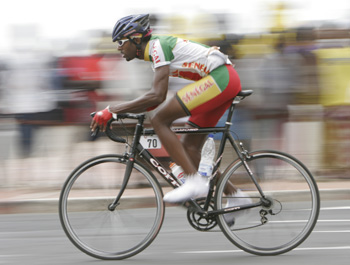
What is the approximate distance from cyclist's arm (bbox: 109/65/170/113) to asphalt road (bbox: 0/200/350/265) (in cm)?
114

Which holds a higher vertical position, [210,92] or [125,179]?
[210,92]

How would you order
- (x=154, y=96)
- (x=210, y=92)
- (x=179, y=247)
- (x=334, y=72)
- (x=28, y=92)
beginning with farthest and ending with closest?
1. (x=334, y=72)
2. (x=28, y=92)
3. (x=179, y=247)
4. (x=210, y=92)
5. (x=154, y=96)

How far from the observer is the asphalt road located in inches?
217

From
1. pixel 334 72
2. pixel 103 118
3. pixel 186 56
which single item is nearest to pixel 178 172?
pixel 103 118

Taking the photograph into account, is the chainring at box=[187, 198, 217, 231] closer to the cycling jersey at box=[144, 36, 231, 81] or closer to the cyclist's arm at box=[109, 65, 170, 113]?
the cyclist's arm at box=[109, 65, 170, 113]

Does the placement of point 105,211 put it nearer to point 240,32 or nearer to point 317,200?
point 317,200

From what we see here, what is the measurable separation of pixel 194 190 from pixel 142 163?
47 centimetres

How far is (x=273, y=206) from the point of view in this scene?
5453 mm

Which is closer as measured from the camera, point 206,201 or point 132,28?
point 132,28

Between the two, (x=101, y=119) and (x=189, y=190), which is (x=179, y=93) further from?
(x=189, y=190)

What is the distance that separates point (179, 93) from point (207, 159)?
0.52m

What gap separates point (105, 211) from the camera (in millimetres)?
5512

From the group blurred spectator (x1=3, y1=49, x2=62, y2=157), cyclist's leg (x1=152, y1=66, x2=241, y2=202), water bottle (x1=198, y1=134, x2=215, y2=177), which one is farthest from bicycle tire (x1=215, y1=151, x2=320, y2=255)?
blurred spectator (x1=3, y1=49, x2=62, y2=157)

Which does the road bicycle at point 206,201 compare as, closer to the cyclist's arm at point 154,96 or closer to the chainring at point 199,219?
the chainring at point 199,219
